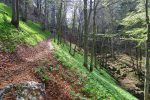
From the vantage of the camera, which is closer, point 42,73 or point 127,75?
point 42,73

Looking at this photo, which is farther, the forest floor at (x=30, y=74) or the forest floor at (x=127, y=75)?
the forest floor at (x=127, y=75)

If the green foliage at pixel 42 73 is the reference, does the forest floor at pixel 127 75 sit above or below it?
below

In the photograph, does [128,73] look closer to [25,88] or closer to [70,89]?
[70,89]

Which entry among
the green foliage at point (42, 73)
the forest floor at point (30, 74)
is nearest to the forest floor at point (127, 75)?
the forest floor at point (30, 74)

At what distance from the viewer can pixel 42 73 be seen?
781 inches

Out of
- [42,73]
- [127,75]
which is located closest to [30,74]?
[42,73]

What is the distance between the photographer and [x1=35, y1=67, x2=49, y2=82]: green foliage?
62.5 ft

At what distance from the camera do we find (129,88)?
44.3 meters

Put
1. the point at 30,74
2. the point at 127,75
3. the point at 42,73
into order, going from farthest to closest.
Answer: the point at 127,75 → the point at 42,73 → the point at 30,74

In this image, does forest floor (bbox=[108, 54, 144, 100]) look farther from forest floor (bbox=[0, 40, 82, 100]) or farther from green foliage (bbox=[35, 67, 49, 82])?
green foliage (bbox=[35, 67, 49, 82])

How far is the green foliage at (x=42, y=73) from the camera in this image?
750 inches

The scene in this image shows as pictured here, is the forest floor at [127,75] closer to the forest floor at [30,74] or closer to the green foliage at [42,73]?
the forest floor at [30,74]

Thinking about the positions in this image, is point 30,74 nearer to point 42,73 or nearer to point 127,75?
point 42,73

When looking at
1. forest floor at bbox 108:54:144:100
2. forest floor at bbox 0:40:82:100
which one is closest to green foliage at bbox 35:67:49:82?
forest floor at bbox 0:40:82:100
